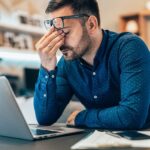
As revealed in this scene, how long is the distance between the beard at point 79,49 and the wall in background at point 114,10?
137 inches

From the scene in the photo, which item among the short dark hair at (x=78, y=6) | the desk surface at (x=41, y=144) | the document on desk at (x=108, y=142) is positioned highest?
the short dark hair at (x=78, y=6)

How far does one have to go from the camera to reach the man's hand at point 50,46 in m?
1.56

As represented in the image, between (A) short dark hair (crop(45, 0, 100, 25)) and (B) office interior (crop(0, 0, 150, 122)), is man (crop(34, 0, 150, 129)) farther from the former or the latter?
(B) office interior (crop(0, 0, 150, 122))

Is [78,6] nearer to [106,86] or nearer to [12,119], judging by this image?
[106,86]

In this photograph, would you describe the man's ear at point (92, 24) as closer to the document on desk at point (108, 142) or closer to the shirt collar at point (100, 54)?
the shirt collar at point (100, 54)

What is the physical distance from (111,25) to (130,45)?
362 cm

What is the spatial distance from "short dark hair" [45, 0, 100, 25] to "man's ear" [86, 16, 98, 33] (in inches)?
1.1

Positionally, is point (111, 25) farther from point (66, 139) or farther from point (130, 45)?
point (66, 139)

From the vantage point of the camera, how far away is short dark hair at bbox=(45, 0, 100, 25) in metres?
1.59

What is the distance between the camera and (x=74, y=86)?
1682mm

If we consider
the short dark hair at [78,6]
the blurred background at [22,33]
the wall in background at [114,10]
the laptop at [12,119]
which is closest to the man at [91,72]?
the short dark hair at [78,6]

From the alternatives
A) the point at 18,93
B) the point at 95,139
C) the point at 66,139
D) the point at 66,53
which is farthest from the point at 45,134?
the point at 18,93

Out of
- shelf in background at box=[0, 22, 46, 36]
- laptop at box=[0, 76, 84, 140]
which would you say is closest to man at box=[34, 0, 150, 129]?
laptop at box=[0, 76, 84, 140]

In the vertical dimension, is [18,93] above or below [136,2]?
below
